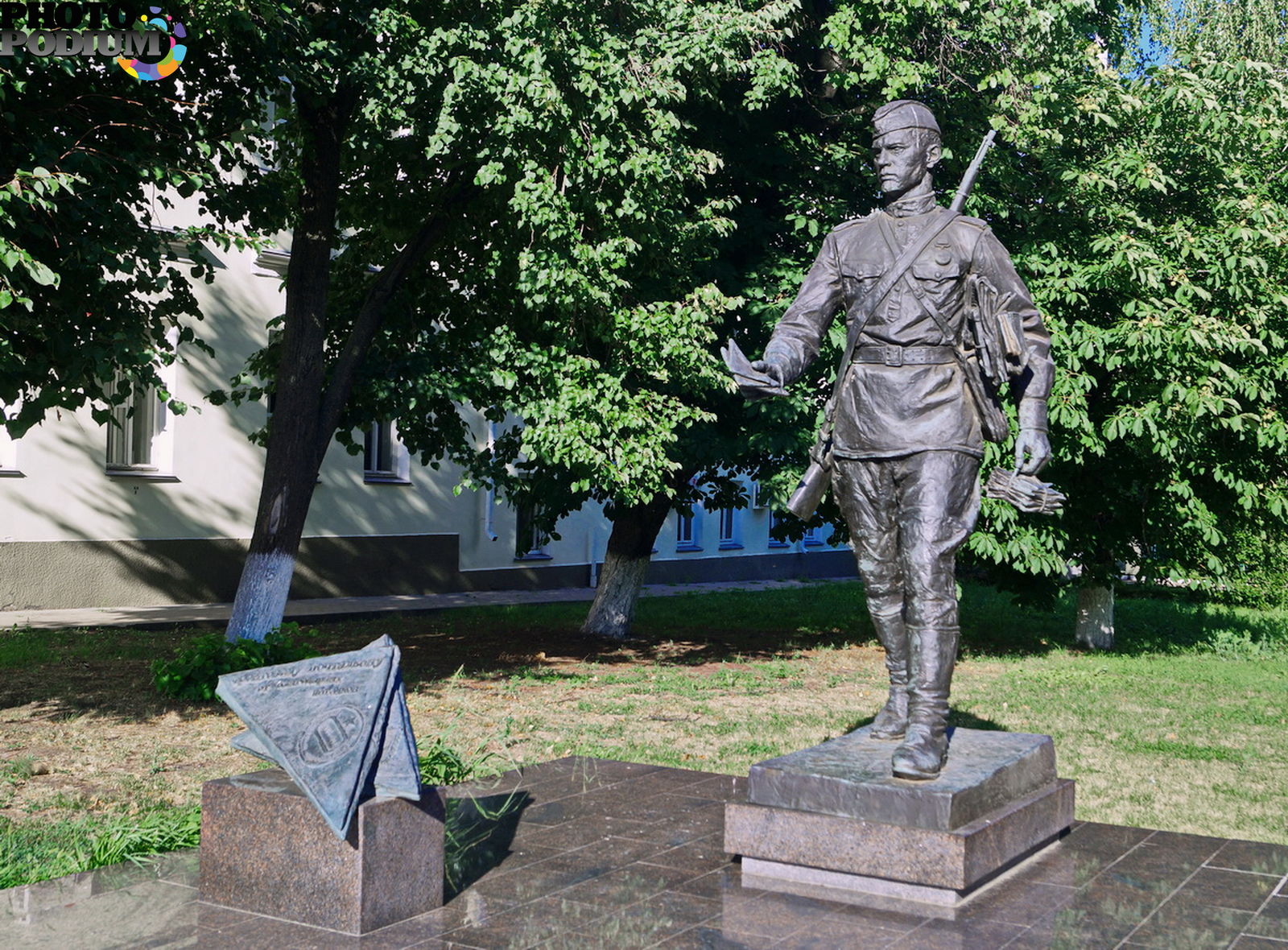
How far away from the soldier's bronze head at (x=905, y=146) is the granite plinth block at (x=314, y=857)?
10.3ft

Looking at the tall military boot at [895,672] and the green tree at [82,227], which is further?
the green tree at [82,227]

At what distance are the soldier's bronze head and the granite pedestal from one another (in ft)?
7.82

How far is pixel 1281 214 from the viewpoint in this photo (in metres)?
12.2

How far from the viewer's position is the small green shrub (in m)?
10.1

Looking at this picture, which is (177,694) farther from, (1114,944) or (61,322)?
(1114,944)

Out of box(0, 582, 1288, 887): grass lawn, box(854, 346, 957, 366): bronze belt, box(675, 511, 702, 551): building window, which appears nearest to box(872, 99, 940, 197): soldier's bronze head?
box(854, 346, 957, 366): bronze belt

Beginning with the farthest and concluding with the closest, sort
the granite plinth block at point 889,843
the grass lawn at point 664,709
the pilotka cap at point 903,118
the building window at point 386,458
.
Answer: the building window at point 386,458 → the grass lawn at point 664,709 → the pilotka cap at point 903,118 → the granite plinth block at point 889,843

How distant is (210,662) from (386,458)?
1139 cm

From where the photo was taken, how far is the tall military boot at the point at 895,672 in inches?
223

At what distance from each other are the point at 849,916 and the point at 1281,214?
10031mm

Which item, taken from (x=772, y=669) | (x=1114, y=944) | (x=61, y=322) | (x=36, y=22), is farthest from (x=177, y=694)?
(x=1114, y=944)

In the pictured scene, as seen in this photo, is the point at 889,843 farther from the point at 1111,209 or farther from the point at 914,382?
the point at 1111,209

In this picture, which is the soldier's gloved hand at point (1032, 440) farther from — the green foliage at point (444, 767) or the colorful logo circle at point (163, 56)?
the colorful logo circle at point (163, 56)

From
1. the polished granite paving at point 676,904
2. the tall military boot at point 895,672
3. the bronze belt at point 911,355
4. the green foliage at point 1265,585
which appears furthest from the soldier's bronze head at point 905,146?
the green foliage at point 1265,585
